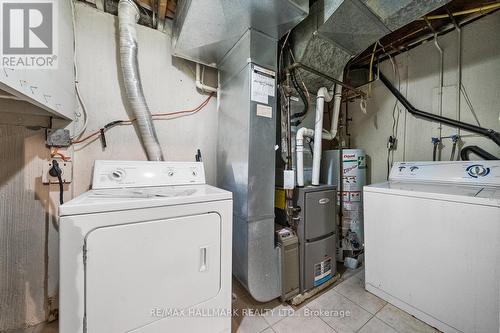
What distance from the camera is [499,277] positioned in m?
1.07

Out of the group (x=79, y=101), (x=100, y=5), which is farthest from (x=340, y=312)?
(x=100, y=5)

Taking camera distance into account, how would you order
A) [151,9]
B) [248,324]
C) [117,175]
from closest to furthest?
[117,175] → [248,324] → [151,9]

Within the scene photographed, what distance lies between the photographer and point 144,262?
0.88 m

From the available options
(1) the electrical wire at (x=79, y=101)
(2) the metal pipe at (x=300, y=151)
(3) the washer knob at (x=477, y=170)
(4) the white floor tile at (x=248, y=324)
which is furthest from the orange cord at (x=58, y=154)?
(3) the washer knob at (x=477, y=170)

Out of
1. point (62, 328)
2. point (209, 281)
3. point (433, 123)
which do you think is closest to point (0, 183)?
point (62, 328)

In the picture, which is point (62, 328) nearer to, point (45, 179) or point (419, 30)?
point (45, 179)

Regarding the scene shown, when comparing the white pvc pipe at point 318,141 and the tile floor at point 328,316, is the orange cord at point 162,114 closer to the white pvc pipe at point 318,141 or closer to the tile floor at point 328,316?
the white pvc pipe at point 318,141

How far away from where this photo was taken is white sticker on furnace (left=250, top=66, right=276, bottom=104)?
54.1 inches

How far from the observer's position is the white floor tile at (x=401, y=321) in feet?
4.26

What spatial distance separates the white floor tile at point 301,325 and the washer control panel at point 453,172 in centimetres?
152

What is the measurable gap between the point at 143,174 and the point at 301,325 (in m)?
Answer: 1.55

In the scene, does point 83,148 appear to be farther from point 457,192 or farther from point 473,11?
point 473,11

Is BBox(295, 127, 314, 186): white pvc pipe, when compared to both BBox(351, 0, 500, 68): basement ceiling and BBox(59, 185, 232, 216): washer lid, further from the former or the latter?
BBox(351, 0, 500, 68): basement ceiling

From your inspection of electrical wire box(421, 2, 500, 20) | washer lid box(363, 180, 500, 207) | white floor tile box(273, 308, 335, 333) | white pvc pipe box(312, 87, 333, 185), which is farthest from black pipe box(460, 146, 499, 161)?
white floor tile box(273, 308, 335, 333)
